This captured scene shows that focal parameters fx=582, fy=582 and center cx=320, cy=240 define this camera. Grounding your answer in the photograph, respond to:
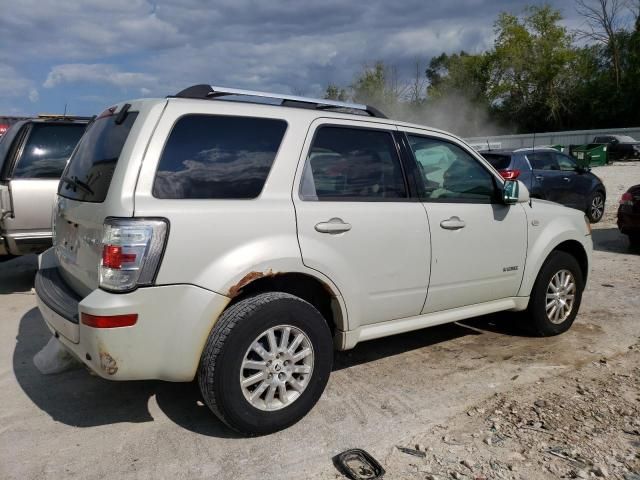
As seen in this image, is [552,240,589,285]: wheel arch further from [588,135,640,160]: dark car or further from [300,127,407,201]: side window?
[588,135,640,160]: dark car

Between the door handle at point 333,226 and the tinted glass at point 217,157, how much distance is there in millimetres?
436

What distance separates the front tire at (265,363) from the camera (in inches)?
124

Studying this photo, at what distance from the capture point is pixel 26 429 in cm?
350

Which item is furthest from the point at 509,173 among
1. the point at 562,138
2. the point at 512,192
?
the point at 562,138

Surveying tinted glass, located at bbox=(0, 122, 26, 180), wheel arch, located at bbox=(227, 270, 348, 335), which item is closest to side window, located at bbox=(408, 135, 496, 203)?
wheel arch, located at bbox=(227, 270, 348, 335)

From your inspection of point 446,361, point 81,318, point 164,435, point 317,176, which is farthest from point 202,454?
point 446,361

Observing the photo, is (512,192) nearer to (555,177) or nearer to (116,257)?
(116,257)

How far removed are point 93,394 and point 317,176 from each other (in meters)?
2.14

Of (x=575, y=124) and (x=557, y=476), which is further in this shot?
(x=575, y=124)

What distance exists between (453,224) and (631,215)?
6493 millimetres

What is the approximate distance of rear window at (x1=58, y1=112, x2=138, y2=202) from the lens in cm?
325

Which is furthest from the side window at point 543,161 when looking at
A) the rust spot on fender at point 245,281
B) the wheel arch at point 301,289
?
the rust spot on fender at point 245,281

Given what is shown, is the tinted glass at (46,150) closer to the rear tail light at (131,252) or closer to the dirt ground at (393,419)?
the dirt ground at (393,419)

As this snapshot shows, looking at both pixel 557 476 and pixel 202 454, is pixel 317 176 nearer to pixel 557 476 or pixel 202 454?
pixel 202 454
